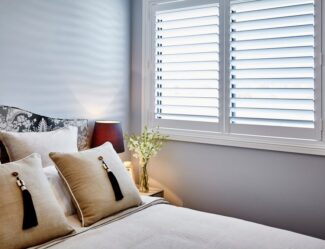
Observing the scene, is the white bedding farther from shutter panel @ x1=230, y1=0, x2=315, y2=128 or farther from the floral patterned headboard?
shutter panel @ x1=230, y1=0, x2=315, y2=128

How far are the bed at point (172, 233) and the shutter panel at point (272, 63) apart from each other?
1031 mm

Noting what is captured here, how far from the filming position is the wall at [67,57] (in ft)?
7.91

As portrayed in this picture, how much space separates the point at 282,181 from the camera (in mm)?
2637

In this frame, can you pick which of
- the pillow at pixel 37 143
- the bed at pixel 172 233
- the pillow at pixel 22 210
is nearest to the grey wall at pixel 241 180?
the bed at pixel 172 233

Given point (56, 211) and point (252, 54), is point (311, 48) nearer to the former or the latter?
point (252, 54)

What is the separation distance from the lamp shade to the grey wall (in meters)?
0.52

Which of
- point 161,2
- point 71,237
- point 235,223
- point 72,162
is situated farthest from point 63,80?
point 235,223

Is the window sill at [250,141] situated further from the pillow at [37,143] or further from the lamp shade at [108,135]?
the pillow at [37,143]

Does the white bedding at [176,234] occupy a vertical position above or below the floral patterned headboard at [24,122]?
below

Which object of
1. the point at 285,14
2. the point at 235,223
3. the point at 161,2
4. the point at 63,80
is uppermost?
the point at 161,2

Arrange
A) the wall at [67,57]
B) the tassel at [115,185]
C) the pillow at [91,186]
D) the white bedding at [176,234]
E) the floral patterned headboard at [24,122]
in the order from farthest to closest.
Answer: the wall at [67,57]
the floral patterned headboard at [24,122]
the tassel at [115,185]
the pillow at [91,186]
the white bedding at [176,234]

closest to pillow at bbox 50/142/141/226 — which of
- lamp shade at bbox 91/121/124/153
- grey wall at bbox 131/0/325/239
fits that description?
lamp shade at bbox 91/121/124/153

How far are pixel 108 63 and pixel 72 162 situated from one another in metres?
1.38

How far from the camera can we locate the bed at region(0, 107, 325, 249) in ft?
5.39
